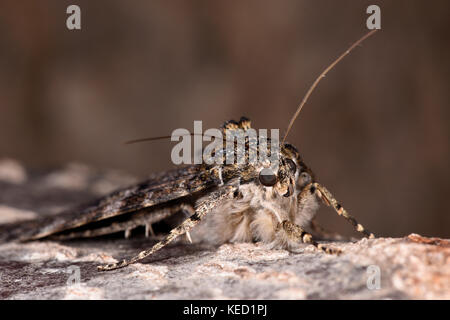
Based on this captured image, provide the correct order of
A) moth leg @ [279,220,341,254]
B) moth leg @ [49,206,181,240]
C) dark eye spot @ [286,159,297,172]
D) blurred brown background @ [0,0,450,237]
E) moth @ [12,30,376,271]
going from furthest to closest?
1. blurred brown background @ [0,0,450,237]
2. moth leg @ [49,206,181,240]
3. dark eye spot @ [286,159,297,172]
4. moth @ [12,30,376,271]
5. moth leg @ [279,220,341,254]

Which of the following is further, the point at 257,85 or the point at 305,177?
the point at 257,85

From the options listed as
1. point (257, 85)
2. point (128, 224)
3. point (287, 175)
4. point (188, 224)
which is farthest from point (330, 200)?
point (257, 85)

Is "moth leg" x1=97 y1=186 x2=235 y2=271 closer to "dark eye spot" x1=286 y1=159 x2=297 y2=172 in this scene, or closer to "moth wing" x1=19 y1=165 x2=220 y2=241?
"moth wing" x1=19 y1=165 x2=220 y2=241

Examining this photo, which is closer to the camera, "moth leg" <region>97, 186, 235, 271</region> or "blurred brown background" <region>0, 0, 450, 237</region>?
"moth leg" <region>97, 186, 235, 271</region>

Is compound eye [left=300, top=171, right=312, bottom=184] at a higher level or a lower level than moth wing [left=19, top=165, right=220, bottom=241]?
higher

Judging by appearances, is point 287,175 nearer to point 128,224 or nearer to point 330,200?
point 330,200

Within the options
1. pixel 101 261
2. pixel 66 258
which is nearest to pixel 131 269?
pixel 101 261

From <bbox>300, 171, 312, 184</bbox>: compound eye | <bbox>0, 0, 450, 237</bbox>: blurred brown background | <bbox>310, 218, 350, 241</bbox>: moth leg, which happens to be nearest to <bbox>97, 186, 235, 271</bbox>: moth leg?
<bbox>300, 171, 312, 184</bbox>: compound eye

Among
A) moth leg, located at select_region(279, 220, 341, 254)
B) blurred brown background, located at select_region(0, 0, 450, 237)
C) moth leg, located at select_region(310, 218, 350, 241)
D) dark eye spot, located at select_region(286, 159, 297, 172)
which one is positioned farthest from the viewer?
blurred brown background, located at select_region(0, 0, 450, 237)
